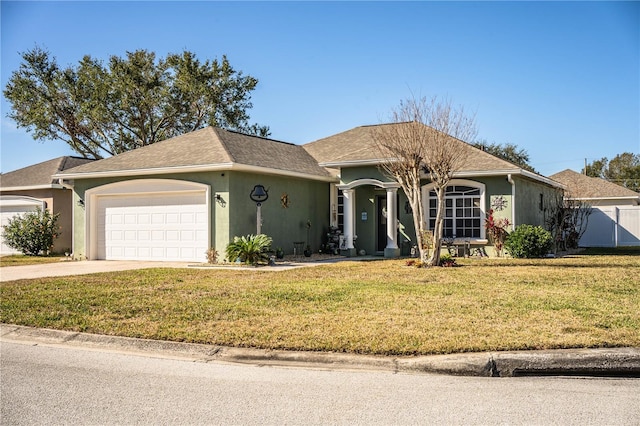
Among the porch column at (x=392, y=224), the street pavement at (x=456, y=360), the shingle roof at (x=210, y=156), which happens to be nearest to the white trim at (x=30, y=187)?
the shingle roof at (x=210, y=156)

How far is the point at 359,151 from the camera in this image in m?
21.2

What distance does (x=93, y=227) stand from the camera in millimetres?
20344

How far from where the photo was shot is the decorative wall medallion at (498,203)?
63.6 feet

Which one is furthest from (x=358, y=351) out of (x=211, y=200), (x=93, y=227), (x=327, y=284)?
(x=93, y=227)

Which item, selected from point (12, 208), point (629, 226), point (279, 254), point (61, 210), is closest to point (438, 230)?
point (279, 254)

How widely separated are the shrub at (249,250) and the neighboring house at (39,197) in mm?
9869

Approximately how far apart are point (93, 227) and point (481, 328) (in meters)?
16.3

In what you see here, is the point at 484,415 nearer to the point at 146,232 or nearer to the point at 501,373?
the point at 501,373

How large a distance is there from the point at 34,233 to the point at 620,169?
182 ft

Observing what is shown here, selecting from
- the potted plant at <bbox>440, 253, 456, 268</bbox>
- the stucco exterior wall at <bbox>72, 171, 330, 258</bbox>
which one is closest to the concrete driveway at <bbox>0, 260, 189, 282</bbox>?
the stucco exterior wall at <bbox>72, 171, 330, 258</bbox>

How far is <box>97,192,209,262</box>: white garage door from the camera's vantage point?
1833cm

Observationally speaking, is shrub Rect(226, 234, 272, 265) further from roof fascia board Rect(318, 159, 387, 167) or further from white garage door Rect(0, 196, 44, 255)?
white garage door Rect(0, 196, 44, 255)

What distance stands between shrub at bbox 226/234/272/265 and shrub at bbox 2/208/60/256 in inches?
393

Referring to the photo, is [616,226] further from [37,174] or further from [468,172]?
[37,174]
